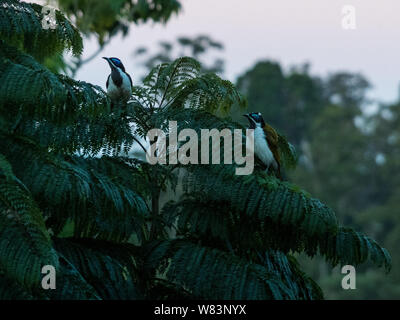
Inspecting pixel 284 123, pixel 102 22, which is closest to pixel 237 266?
pixel 102 22

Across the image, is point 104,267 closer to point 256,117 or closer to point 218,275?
point 218,275

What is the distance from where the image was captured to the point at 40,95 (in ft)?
17.1

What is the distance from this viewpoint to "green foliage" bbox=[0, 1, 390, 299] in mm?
5207

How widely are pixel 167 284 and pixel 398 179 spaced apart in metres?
36.5

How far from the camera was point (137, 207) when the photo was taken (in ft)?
17.8

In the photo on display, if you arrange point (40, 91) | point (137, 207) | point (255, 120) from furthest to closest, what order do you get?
point (255, 120) → point (137, 207) → point (40, 91)

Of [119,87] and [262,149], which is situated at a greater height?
[119,87]

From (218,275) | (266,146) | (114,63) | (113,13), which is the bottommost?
(218,275)

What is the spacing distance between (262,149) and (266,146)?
0.31 feet

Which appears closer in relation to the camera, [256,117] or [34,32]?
[34,32]

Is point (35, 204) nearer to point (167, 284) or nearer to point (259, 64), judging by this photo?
point (167, 284)

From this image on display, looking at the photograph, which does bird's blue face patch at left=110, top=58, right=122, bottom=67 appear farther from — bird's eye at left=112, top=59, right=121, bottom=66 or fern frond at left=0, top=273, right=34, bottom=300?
fern frond at left=0, top=273, right=34, bottom=300

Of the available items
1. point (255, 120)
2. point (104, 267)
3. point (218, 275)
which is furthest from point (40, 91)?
point (255, 120)

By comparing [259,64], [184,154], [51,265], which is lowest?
[51,265]
